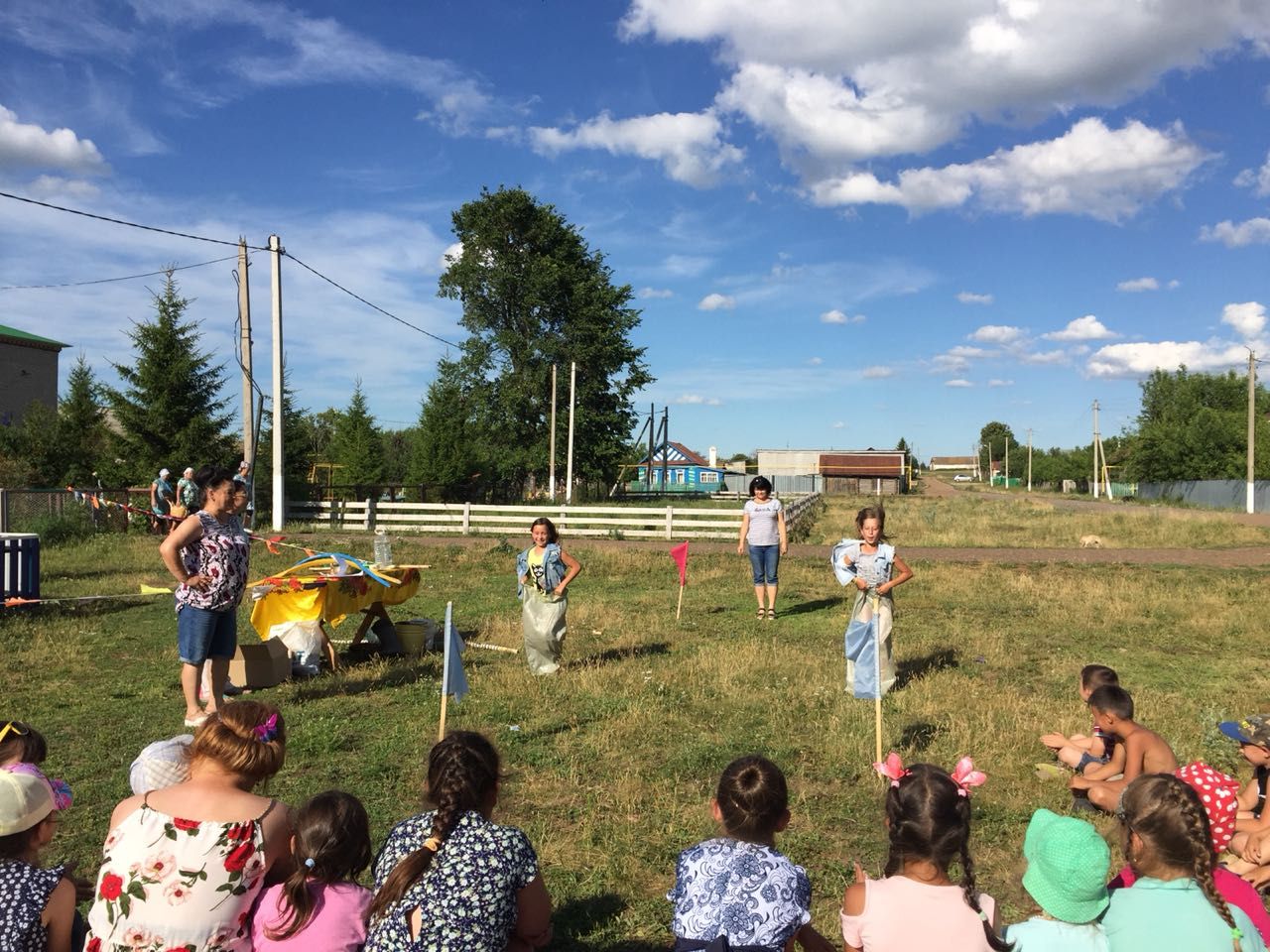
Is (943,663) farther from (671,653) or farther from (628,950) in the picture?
(628,950)

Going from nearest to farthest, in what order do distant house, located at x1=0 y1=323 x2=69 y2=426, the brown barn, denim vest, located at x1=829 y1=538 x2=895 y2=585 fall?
denim vest, located at x1=829 y1=538 x2=895 y2=585
distant house, located at x1=0 y1=323 x2=69 y2=426
the brown barn

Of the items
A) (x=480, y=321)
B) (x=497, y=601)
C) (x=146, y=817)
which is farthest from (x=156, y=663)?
(x=480, y=321)

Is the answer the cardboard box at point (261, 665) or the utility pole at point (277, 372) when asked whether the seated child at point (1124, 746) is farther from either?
the utility pole at point (277, 372)

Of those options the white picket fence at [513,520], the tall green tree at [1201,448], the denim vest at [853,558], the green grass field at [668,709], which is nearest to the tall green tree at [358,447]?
the white picket fence at [513,520]

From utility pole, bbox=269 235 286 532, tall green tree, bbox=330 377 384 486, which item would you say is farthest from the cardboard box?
tall green tree, bbox=330 377 384 486

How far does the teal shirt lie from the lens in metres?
2.59

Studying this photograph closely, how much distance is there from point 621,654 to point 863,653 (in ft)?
9.85

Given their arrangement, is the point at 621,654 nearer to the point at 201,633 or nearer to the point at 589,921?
the point at 201,633

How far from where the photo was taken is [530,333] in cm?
4750

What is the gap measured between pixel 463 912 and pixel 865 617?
208 inches

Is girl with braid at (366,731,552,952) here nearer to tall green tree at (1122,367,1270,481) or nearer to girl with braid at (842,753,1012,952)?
girl with braid at (842,753,1012,952)

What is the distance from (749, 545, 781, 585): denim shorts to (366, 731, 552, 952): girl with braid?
8929 mm

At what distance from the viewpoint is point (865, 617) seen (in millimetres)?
7410

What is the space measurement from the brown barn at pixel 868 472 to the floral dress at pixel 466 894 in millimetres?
98035
